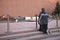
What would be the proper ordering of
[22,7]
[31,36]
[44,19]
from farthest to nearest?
[22,7]
[44,19]
[31,36]

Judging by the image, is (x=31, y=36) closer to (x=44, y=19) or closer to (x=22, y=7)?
(x=44, y=19)

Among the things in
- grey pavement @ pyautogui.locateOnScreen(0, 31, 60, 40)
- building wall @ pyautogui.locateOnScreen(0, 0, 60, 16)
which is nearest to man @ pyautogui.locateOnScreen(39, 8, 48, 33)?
grey pavement @ pyautogui.locateOnScreen(0, 31, 60, 40)

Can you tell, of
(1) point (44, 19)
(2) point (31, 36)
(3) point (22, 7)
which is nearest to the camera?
(2) point (31, 36)

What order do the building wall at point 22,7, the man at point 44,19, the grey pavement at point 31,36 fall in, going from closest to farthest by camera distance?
the grey pavement at point 31,36 < the man at point 44,19 < the building wall at point 22,7

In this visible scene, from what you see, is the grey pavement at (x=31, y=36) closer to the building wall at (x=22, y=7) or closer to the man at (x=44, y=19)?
the man at (x=44, y=19)

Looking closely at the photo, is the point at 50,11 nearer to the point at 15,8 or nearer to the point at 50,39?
the point at 15,8

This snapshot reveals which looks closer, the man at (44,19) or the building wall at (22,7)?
the man at (44,19)

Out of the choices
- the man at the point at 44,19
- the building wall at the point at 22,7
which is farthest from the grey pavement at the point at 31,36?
the building wall at the point at 22,7

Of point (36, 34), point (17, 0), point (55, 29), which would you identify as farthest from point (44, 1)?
point (36, 34)

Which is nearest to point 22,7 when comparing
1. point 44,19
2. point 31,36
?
point 44,19

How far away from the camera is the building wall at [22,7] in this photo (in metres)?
24.4

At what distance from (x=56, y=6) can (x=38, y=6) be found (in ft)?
7.41

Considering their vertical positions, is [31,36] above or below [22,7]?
below

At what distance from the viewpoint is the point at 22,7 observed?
25.0 m
